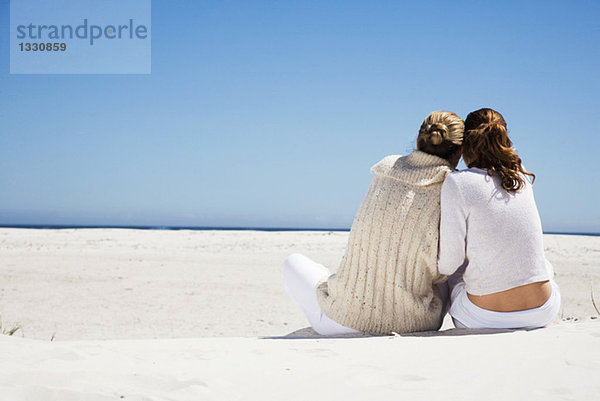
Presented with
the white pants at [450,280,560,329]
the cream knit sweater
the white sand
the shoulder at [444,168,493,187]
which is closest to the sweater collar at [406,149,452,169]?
the cream knit sweater

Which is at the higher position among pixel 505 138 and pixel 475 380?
pixel 505 138

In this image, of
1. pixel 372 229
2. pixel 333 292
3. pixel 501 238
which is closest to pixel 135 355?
pixel 333 292

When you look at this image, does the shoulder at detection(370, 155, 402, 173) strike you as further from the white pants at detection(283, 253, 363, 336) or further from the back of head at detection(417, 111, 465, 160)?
the white pants at detection(283, 253, 363, 336)

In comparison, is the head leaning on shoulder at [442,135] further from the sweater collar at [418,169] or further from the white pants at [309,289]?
the white pants at [309,289]

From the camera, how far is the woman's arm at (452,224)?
281 cm

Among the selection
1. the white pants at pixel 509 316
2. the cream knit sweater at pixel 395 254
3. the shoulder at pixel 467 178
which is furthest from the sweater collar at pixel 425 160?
the white pants at pixel 509 316

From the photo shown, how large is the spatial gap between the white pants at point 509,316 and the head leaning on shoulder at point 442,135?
933mm

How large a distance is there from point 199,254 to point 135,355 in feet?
34.0

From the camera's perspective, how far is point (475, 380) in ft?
6.61

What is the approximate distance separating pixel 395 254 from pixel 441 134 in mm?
814

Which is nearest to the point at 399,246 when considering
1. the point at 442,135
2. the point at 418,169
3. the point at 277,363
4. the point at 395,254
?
the point at 395,254

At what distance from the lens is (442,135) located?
2.93m

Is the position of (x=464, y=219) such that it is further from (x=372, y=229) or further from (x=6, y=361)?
(x=6, y=361)

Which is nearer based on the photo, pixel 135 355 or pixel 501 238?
pixel 135 355
